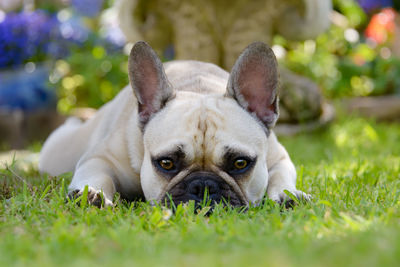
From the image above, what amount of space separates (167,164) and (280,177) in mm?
732

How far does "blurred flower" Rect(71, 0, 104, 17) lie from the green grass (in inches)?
252

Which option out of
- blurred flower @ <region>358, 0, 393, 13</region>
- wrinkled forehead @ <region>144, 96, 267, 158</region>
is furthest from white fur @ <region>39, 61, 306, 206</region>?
blurred flower @ <region>358, 0, 393, 13</region>

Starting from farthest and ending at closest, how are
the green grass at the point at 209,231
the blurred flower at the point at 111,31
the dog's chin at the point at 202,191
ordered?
the blurred flower at the point at 111,31 < the dog's chin at the point at 202,191 < the green grass at the point at 209,231

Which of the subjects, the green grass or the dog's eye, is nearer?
the green grass

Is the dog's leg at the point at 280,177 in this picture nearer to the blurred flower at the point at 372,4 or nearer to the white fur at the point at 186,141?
the white fur at the point at 186,141

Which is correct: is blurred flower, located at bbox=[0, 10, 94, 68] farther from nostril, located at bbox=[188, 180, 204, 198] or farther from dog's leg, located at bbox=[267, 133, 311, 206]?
nostril, located at bbox=[188, 180, 204, 198]

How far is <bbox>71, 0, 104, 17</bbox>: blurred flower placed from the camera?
929 cm

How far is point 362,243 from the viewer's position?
172cm

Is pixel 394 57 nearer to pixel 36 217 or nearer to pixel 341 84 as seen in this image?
pixel 341 84

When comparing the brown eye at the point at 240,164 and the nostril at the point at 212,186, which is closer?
the nostril at the point at 212,186

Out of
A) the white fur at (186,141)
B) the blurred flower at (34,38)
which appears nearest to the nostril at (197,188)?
the white fur at (186,141)

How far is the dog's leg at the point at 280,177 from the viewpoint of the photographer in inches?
111

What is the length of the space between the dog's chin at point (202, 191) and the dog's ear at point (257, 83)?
608mm

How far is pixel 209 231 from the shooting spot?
2143 mm
